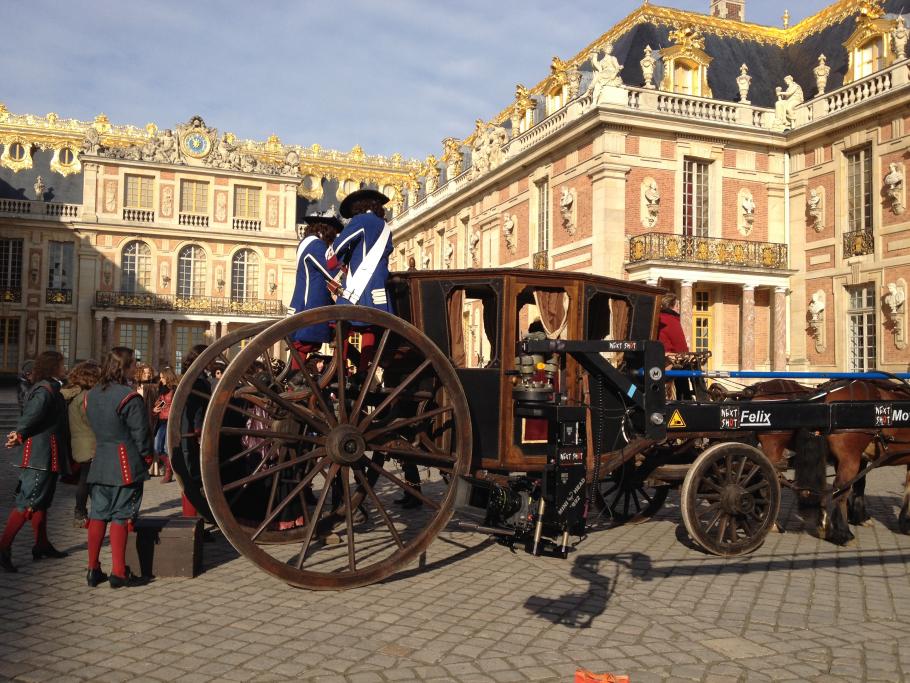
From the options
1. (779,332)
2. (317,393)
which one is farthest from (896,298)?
(317,393)

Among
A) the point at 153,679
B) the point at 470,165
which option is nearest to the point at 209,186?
the point at 470,165

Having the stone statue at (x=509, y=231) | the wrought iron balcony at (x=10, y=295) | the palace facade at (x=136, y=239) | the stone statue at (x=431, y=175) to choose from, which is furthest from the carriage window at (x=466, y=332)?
the wrought iron balcony at (x=10, y=295)

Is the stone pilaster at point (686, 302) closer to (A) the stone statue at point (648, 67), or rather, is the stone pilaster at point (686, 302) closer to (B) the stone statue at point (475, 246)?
(A) the stone statue at point (648, 67)

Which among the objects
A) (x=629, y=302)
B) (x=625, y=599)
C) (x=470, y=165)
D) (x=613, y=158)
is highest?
(x=470, y=165)

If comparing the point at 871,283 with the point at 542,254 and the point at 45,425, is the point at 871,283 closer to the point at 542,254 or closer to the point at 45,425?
the point at 542,254

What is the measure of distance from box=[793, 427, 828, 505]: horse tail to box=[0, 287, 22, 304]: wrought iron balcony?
41.5m

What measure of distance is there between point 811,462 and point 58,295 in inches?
1617

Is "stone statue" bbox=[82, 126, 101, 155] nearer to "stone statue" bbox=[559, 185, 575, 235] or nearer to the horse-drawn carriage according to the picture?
"stone statue" bbox=[559, 185, 575, 235]

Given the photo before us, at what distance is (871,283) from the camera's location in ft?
64.9

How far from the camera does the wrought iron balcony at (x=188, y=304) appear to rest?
40781 millimetres

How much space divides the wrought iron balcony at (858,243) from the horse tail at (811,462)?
50.2 ft

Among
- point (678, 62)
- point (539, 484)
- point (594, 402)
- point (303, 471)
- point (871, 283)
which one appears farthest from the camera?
point (678, 62)

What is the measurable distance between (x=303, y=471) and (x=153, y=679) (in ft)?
10.2

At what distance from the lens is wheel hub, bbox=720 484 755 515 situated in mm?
6367
